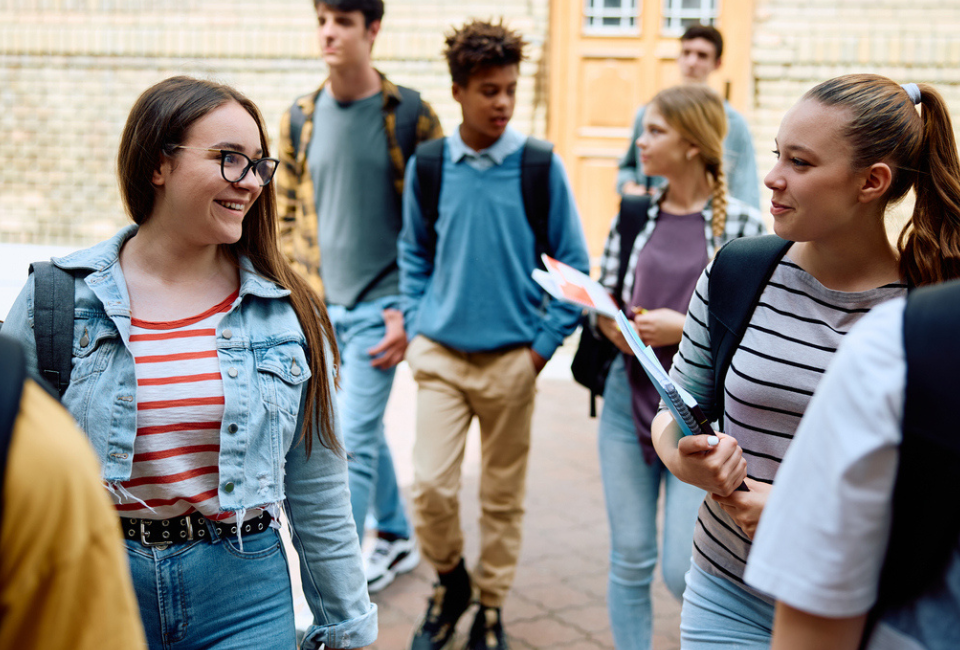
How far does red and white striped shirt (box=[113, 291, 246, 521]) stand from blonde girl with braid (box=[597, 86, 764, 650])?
1.57 meters

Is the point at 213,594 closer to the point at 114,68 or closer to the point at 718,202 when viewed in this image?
the point at 718,202

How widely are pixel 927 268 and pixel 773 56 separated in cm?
677

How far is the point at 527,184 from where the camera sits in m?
3.63

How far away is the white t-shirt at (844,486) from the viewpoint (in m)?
1.03

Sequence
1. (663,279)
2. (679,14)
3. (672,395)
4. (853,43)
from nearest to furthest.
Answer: (672,395)
(663,279)
(853,43)
(679,14)

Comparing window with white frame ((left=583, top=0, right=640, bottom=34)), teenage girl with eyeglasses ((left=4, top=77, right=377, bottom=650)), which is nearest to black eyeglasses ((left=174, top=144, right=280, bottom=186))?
teenage girl with eyeglasses ((left=4, top=77, right=377, bottom=650))

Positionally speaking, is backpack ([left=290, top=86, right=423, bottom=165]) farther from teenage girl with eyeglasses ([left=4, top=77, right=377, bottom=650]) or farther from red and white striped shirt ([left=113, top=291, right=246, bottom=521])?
red and white striped shirt ([left=113, top=291, right=246, bottom=521])

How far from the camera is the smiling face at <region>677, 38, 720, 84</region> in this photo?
5254 millimetres

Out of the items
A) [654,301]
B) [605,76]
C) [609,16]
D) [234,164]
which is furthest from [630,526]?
[609,16]

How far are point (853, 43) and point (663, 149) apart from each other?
220 inches

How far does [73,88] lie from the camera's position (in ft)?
30.4

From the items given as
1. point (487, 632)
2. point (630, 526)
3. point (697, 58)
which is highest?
point (697, 58)

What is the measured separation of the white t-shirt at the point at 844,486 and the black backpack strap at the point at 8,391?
848 mm

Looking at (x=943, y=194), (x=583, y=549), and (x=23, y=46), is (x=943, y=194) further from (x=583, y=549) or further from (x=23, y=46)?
(x=23, y=46)
